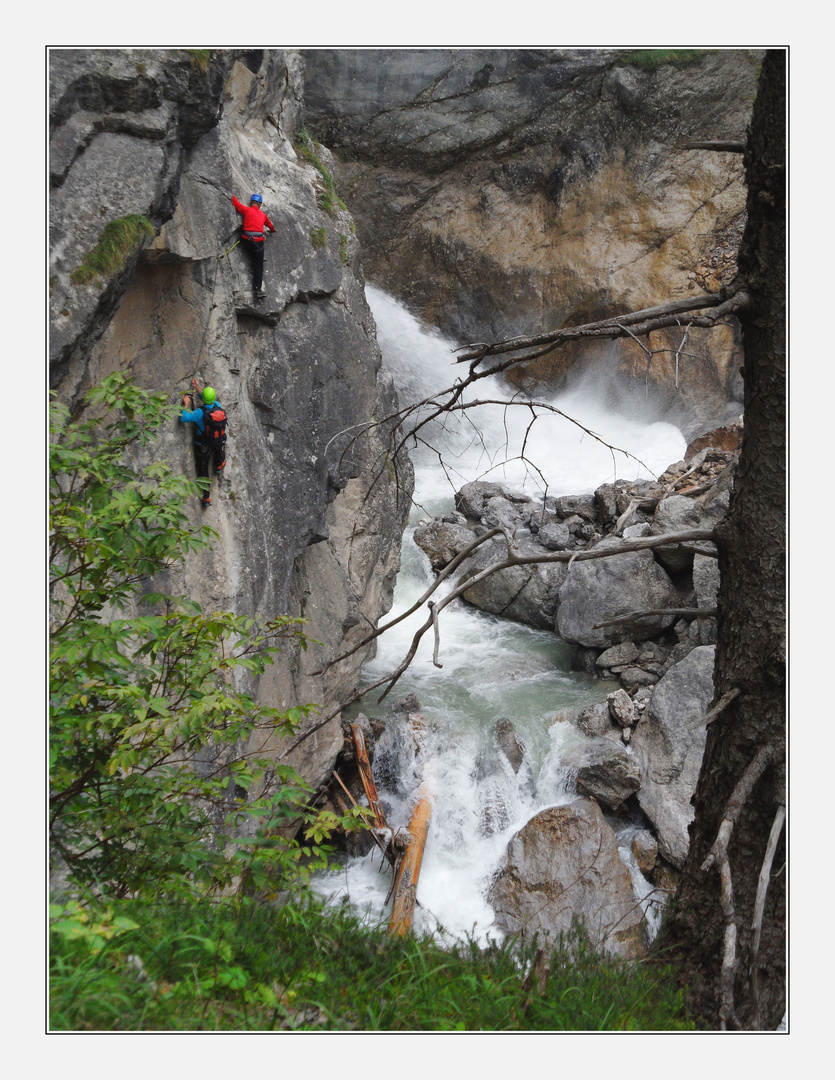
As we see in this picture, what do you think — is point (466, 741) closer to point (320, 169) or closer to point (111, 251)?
point (111, 251)

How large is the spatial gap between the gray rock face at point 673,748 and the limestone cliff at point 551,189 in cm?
1132

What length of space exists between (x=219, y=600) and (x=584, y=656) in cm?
677

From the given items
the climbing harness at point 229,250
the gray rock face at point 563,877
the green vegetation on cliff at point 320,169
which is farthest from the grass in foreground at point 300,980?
the green vegetation on cliff at point 320,169

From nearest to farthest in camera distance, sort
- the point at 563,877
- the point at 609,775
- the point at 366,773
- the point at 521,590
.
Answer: the point at 563,877 < the point at 609,775 < the point at 366,773 < the point at 521,590

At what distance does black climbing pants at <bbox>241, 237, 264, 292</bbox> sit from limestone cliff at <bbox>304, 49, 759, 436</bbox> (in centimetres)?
1342

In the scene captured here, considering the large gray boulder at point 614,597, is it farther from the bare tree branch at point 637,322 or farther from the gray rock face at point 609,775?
the bare tree branch at point 637,322

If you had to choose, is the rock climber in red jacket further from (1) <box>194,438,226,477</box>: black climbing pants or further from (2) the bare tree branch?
(2) the bare tree branch

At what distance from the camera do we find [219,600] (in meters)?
7.59

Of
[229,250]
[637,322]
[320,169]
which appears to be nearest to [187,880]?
[637,322]


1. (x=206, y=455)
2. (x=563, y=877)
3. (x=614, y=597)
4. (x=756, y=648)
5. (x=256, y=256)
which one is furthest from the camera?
(x=614, y=597)

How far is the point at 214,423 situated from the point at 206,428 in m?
0.10

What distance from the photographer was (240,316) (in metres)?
8.22

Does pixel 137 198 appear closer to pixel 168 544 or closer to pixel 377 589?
pixel 168 544

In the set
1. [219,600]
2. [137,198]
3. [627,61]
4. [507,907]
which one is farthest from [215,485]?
[627,61]
